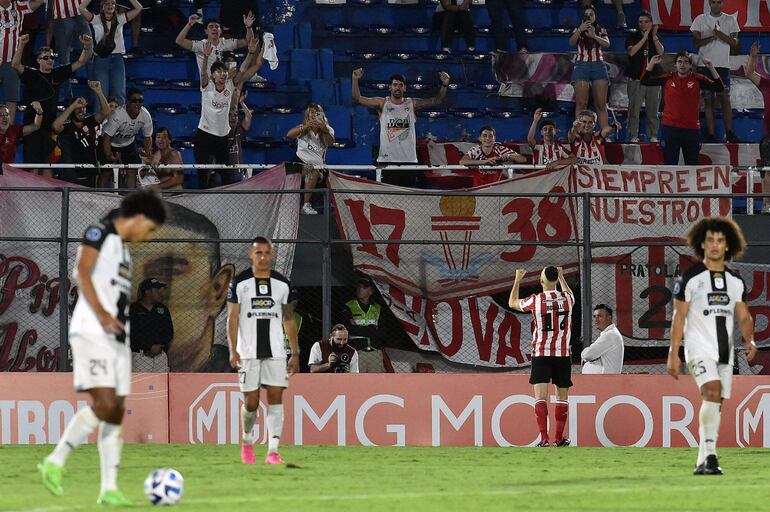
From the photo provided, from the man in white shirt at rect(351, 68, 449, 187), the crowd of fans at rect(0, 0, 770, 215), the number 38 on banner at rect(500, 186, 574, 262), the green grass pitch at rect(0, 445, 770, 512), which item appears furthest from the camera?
the man in white shirt at rect(351, 68, 449, 187)

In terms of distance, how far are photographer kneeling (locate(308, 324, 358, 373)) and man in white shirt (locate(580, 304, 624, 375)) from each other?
2.86 m

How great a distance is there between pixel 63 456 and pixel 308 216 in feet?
34.0

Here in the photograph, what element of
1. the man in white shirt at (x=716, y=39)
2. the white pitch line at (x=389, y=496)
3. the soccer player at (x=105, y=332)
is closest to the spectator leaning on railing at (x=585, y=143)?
the man in white shirt at (x=716, y=39)

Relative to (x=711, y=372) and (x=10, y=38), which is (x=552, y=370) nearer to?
(x=711, y=372)

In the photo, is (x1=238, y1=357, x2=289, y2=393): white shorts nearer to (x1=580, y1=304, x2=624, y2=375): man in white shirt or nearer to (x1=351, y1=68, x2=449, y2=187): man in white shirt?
(x1=580, y1=304, x2=624, y2=375): man in white shirt

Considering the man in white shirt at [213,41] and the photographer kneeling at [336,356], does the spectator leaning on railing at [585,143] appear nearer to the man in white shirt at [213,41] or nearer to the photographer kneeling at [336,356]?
the photographer kneeling at [336,356]

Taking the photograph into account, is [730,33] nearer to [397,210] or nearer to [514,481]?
[397,210]

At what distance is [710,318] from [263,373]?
4.19 m

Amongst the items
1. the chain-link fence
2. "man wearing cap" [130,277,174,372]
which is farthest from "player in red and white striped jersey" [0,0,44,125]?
"man wearing cap" [130,277,174,372]

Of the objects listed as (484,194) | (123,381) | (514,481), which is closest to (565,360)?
(484,194)

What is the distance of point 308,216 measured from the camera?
19438 mm

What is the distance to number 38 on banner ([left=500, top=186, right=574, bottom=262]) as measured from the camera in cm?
1833

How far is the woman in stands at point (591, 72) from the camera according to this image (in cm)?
2267

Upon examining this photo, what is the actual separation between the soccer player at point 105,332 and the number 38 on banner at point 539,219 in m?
9.61
